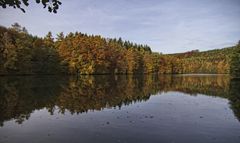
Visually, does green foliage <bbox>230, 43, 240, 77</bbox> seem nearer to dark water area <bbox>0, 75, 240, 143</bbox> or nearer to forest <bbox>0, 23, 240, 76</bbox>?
forest <bbox>0, 23, 240, 76</bbox>

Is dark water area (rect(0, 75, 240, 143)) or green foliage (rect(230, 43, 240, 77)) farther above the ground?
green foliage (rect(230, 43, 240, 77))

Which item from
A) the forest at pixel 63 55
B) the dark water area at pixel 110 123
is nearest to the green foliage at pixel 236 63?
the forest at pixel 63 55

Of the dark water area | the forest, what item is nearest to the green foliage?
the forest

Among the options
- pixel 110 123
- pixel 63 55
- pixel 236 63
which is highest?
pixel 63 55

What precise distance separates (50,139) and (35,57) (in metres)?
69.5

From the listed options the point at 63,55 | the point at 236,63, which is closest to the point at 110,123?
the point at 236,63

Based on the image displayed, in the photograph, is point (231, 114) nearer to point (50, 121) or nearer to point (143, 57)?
point (50, 121)

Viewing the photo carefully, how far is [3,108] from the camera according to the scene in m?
20.3

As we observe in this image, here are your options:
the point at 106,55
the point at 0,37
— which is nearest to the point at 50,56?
the point at 0,37

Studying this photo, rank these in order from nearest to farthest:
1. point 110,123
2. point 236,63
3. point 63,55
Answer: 1. point 110,123
2. point 236,63
3. point 63,55

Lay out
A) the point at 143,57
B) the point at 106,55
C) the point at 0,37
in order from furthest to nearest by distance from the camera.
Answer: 1. the point at 143,57
2. the point at 106,55
3. the point at 0,37

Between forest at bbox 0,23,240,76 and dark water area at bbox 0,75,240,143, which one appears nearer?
dark water area at bbox 0,75,240,143

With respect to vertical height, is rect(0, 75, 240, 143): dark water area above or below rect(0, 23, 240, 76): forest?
below

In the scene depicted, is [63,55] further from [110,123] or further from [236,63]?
[110,123]
